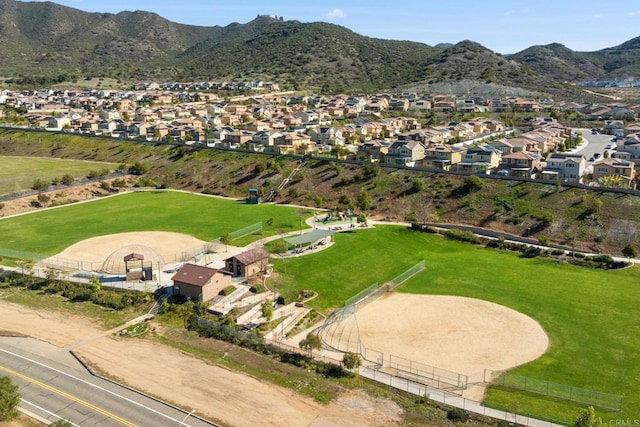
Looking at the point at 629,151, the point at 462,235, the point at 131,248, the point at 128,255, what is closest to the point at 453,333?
the point at 462,235

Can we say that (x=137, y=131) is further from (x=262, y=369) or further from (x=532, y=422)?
(x=532, y=422)

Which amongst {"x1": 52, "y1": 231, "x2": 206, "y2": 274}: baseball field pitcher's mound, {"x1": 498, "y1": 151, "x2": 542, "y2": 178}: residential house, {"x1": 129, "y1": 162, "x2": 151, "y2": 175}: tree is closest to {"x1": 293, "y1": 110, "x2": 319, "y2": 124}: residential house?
{"x1": 129, "y1": 162, "x2": 151, "y2": 175}: tree

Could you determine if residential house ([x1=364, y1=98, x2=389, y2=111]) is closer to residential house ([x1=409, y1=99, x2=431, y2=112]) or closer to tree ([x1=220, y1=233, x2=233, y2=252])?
residential house ([x1=409, y1=99, x2=431, y2=112])

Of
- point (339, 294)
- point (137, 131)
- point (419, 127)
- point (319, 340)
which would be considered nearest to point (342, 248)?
point (339, 294)

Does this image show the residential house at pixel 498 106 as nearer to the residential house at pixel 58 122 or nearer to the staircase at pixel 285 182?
the staircase at pixel 285 182

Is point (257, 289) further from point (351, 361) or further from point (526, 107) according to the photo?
point (526, 107)
